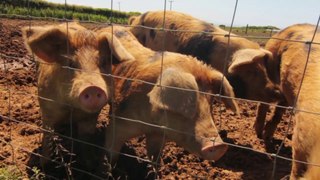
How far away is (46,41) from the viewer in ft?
10.6

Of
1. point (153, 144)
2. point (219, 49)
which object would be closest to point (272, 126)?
point (219, 49)

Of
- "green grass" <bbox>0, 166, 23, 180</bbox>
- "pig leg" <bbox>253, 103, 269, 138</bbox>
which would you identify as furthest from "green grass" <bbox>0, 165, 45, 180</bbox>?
"pig leg" <bbox>253, 103, 269, 138</bbox>

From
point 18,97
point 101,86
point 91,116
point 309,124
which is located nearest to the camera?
point 309,124

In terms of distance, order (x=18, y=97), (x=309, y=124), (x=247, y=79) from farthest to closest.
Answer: (x=18, y=97) < (x=247, y=79) < (x=309, y=124)

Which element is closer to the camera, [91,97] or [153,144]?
[91,97]

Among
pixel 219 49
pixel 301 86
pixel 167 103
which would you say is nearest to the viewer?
pixel 167 103

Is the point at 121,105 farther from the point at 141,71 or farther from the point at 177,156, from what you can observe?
the point at 177,156

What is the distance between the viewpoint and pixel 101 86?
2967 millimetres

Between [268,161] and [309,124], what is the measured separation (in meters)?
1.48

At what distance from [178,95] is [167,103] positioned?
107 mm

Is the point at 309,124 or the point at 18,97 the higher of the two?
the point at 309,124

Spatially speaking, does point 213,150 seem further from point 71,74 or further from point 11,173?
point 11,173

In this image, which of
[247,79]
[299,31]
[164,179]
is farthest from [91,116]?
[299,31]

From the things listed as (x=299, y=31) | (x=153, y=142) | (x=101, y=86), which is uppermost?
(x=299, y=31)
